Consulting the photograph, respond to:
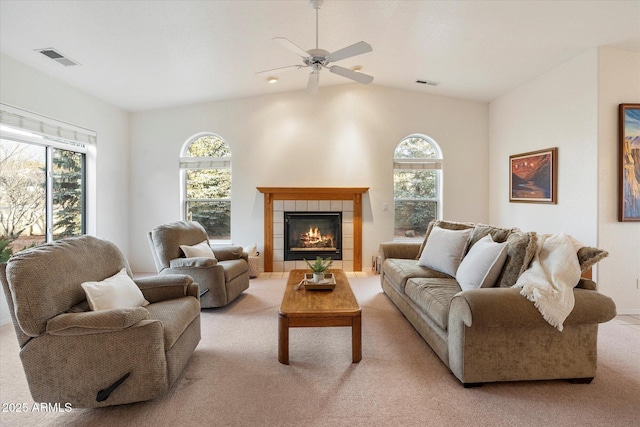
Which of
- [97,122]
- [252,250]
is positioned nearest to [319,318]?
[252,250]

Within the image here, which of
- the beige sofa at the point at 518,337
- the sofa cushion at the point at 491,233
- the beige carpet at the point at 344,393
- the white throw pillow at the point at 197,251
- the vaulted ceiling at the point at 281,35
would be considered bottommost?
the beige carpet at the point at 344,393

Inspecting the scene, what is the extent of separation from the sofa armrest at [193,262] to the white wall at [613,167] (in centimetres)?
406

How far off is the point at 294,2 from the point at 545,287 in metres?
2.94

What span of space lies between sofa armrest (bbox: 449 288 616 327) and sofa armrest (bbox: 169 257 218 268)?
252 cm

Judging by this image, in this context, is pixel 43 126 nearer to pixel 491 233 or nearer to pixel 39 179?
pixel 39 179

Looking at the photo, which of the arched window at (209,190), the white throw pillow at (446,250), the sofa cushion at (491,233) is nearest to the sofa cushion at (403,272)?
the white throw pillow at (446,250)

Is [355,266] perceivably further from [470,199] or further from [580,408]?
[580,408]

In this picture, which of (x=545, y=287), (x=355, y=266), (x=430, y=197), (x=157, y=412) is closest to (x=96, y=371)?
(x=157, y=412)

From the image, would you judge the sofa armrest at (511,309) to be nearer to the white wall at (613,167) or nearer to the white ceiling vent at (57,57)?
the white wall at (613,167)

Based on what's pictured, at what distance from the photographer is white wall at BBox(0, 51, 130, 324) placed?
351cm

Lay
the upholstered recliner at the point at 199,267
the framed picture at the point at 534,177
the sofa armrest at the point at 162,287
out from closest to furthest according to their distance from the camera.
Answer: the sofa armrest at the point at 162,287 < the upholstered recliner at the point at 199,267 < the framed picture at the point at 534,177

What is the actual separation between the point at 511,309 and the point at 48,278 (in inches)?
106

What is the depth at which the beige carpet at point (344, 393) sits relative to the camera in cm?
190

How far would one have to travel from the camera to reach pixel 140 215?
5.71 metres
